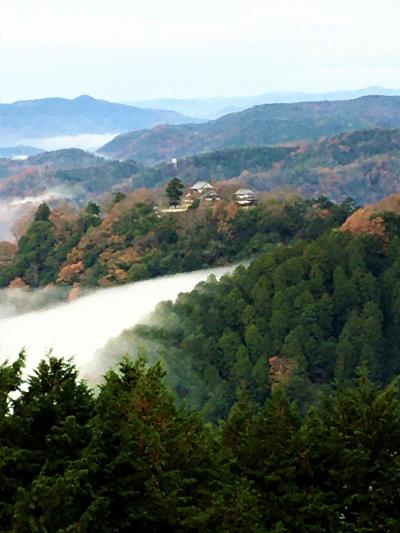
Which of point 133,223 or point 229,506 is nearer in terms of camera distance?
point 229,506

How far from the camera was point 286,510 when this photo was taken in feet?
33.2

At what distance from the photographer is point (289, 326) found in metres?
31.3

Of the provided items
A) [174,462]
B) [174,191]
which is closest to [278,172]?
[174,191]

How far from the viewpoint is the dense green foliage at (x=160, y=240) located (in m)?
42.9

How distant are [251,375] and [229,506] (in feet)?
67.6

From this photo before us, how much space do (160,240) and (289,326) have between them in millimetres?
14794

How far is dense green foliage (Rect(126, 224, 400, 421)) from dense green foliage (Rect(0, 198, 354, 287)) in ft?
25.6

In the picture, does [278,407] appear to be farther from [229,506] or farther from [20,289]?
[20,289]

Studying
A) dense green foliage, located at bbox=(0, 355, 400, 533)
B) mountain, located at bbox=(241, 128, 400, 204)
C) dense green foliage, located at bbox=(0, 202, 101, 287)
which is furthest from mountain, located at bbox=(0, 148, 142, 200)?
dense green foliage, located at bbox=(0, 355, 400, 533)

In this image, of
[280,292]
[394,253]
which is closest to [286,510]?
[280,292]

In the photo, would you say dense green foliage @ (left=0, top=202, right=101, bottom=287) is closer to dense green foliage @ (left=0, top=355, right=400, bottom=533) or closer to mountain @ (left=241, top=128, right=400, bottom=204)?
dense green foliage @ (left=0, top=355, right=400, bottom=533)

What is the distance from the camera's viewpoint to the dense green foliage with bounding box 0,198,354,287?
42875mm

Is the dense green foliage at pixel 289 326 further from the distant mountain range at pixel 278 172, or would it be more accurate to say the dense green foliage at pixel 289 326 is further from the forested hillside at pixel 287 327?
the distant mountain range at pixel 278 172

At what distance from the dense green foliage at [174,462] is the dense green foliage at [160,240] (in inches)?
1227
